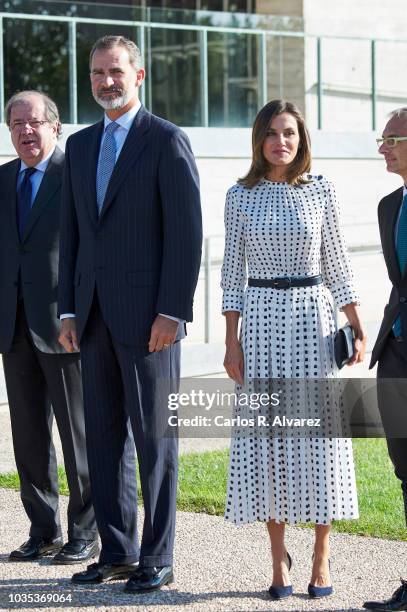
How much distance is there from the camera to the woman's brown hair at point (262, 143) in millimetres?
5148

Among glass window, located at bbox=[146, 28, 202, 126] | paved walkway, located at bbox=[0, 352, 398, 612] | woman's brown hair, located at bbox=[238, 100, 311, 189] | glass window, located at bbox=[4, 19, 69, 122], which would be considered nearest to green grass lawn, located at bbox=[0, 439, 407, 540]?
paved walkway, located at bbox=[0, 352, 398, 612]

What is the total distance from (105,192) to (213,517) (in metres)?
2.13

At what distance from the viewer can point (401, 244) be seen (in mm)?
5043

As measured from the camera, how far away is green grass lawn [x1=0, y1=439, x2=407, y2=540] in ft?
21.3

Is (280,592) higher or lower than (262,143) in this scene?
lower

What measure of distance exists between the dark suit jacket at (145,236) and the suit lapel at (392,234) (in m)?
0.80

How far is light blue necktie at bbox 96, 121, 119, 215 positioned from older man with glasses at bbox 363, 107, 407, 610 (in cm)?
119

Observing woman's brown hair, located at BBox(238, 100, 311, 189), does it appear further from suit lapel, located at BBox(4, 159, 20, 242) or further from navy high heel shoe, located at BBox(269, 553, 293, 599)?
navy high heel shoe, located at BBox(269, 553, 293, 599)

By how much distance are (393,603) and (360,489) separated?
2.61 metres

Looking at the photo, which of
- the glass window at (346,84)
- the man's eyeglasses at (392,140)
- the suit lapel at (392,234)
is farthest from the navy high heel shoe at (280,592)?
the glass window at (346,84)

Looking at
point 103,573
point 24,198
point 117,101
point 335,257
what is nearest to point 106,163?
point 117,101

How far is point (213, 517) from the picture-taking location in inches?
263

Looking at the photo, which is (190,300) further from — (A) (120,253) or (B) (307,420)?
(B) (307,420)

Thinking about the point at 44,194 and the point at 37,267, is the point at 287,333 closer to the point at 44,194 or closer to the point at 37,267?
the point at 37,267
